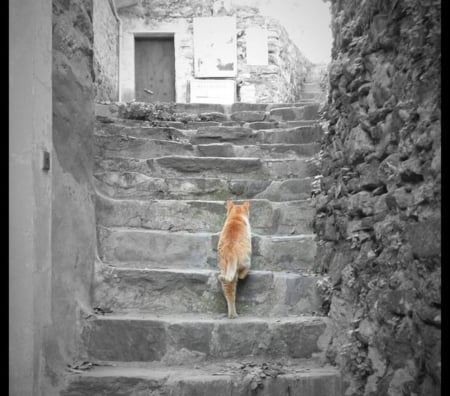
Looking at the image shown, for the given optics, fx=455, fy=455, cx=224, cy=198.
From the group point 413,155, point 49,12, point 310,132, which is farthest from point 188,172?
point 413,155

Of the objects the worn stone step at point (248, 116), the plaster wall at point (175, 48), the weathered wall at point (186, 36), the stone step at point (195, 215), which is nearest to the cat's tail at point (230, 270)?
the stone step at point (195, 215)

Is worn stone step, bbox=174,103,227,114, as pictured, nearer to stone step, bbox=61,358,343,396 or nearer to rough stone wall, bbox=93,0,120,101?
rough stone wall, bbox=93,0,120,101

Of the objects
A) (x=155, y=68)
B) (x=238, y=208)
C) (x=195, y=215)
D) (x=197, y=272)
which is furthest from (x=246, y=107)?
(x=155, y=68)

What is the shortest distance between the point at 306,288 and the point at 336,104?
1.24 metres

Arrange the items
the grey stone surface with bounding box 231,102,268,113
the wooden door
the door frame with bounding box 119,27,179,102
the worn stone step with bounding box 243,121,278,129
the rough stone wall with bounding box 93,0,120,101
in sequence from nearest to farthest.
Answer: the worn stone step with bounding box 243,121,278,129 → the grey stone surface with bounding box 231,102,268,113 → the rough stone wall with bounding box 93,0,120,101 → the door frame with bounding box 119,27,179,102 → the wooden door

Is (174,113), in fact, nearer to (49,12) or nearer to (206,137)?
(206,137)

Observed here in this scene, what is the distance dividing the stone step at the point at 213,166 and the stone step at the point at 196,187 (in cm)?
22

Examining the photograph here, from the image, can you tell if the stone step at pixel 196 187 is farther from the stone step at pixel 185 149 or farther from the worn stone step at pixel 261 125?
the worn stone step at pixel 261 125

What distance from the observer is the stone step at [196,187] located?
3947mm

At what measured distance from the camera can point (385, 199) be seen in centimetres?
222

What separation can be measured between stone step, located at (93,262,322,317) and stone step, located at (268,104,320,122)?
2.91 m

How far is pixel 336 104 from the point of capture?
3.02 meters

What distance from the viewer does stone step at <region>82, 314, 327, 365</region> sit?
2.77 meters

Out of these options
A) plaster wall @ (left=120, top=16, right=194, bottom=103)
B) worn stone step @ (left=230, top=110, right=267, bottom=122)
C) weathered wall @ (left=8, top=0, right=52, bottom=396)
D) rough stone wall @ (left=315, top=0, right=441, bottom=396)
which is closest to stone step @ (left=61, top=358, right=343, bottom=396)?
rough stone wall @ (left=315, top=0, right=441, bottom=396)
